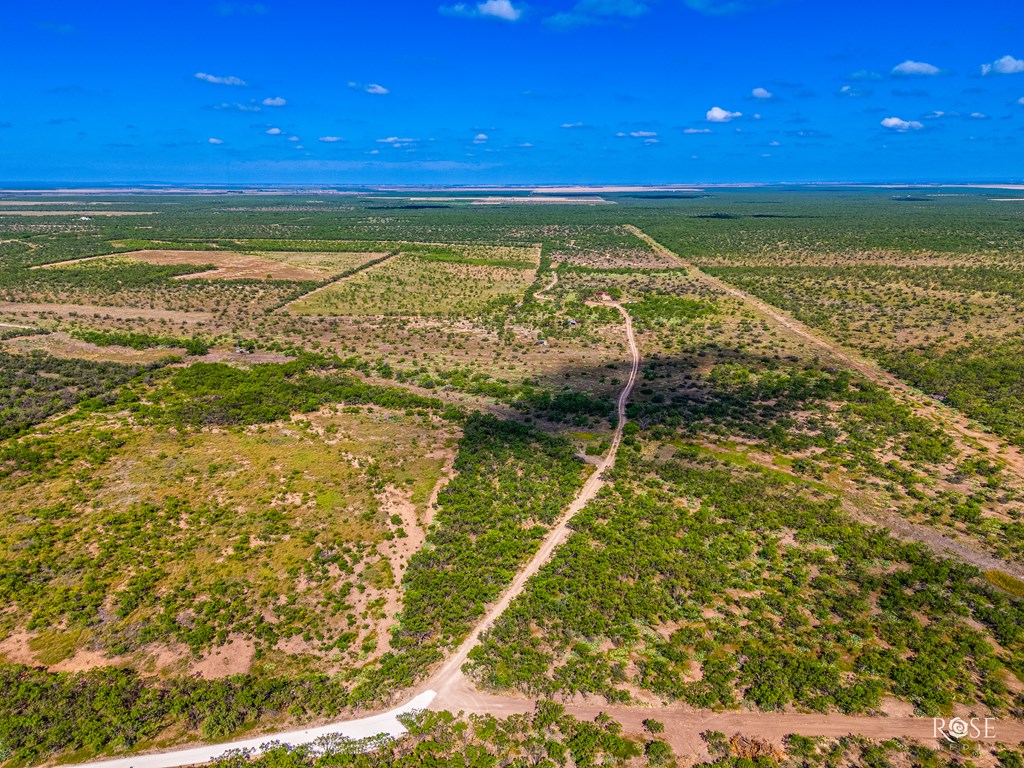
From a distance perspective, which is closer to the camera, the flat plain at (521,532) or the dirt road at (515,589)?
the flat plain at (521,532)

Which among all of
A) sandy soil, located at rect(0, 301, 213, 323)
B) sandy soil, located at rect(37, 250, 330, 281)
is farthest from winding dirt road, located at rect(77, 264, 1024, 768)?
sandy soil, located at rect(37, 250, 330, 281)

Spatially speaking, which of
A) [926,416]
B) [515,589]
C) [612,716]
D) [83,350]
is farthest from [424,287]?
[612,716]

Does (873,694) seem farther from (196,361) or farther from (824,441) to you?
(196,361)

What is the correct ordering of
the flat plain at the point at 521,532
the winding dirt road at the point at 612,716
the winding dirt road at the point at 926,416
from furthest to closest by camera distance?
the winding dirt road at the point at 926,416
the flat plain at the point at 521,532
the winding dirt road at the point at 612,716

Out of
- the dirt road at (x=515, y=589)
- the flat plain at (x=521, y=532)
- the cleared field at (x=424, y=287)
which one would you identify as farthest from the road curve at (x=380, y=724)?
the cleared field at (x=424, y=287)

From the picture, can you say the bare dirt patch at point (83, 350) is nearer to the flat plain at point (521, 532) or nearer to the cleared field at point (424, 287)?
the flat plain at point (521, 532)

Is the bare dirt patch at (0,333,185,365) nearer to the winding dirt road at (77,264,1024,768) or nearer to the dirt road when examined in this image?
the dirt road

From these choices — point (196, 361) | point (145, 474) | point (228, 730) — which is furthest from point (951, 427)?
point (196, 361)
